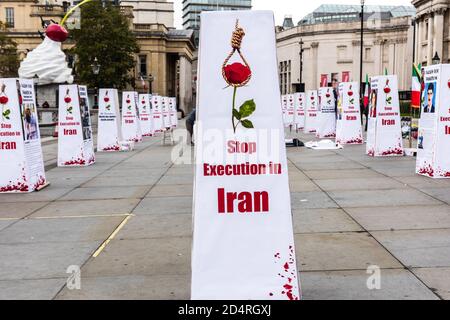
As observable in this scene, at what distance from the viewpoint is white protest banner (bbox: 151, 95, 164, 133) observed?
3474 cm

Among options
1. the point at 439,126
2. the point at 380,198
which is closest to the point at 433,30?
the point at 439,126

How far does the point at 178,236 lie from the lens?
7.49 metres

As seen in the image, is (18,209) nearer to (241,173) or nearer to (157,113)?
(241,173)

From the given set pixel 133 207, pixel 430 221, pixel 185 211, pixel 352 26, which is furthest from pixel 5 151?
pixel 352 26

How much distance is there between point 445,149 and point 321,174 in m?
2.83

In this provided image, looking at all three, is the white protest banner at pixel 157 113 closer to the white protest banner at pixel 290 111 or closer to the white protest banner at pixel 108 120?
the white protest banner at pixel 290 111

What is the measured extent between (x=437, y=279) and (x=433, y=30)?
87.1m

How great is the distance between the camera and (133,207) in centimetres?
980

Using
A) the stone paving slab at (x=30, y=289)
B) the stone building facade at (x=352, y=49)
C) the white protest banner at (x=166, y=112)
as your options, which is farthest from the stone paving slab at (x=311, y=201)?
the stone building facade at (x=352, y=49)

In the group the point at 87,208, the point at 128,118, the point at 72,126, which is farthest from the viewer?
the point at 128,118

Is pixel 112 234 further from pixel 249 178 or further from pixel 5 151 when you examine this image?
pixel 5 151

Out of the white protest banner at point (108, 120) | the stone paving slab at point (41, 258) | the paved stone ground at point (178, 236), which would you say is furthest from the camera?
the white protest banner at point (108, 120)

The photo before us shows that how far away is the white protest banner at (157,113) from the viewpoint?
34737 millimetres

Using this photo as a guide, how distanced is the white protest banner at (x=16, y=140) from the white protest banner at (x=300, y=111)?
2293 centimetres
